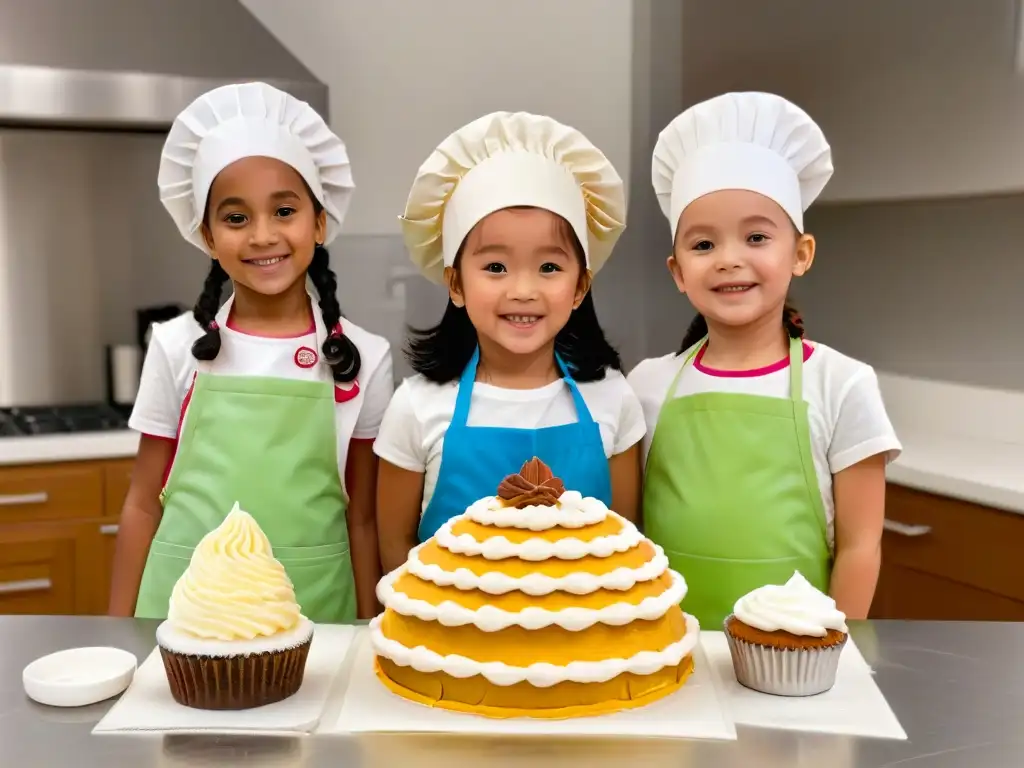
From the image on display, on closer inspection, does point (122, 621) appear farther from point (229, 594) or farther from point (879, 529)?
point (879, 529)

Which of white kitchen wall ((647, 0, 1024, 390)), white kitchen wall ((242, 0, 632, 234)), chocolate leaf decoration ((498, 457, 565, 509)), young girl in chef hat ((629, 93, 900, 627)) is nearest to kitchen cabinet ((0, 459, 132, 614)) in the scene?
white kitchen wall ((242, 0, 632, 234))

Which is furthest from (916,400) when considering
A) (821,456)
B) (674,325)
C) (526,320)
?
(526,320)

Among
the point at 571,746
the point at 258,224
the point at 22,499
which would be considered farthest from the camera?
the point at 22,499

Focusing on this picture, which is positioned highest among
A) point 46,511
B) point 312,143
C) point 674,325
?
point 312,143

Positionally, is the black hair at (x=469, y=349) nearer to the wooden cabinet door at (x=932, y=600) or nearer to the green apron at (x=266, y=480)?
the green apron at (x=266, y=480)

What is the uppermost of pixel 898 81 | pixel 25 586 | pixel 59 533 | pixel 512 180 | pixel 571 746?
pixel 898 81

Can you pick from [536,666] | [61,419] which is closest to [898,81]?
[536,666]

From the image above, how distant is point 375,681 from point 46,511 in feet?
5.92

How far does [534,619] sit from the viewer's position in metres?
0.79

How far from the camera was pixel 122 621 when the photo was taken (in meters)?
A: 1.01

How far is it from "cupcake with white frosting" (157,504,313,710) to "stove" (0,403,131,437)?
5.80ft

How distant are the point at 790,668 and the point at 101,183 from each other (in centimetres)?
245

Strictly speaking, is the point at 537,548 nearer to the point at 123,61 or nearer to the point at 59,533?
the point at 59,533

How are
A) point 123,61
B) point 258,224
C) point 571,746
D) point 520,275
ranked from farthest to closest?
point 123,61 → point 258,224 → point 520,275 → point 571,746
